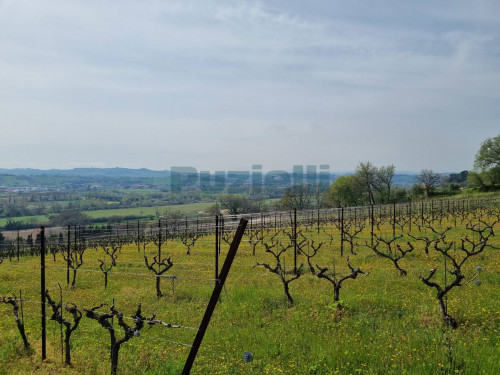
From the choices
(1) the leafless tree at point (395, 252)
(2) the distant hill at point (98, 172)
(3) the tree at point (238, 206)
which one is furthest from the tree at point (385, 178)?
(2) the distant hill at point (98, 172)

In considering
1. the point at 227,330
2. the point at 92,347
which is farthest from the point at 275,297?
the point at 92,347

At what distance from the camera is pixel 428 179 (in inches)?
2525

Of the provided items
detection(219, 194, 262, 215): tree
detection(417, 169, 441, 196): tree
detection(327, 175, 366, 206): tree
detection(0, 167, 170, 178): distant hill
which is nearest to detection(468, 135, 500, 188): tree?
detection(417, 169, 441, 196): tree

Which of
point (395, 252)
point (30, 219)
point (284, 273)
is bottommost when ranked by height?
point (30, 219)

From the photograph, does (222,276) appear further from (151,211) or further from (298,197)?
(151,211)

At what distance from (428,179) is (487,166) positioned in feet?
30.4

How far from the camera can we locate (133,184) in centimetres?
14538

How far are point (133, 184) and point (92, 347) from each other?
145558 millimetres

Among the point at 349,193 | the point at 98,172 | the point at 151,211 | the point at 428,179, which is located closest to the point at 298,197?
the point at 349,193

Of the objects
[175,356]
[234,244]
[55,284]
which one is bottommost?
[55,284]

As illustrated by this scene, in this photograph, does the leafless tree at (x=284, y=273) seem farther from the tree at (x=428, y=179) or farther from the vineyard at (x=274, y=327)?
the tree at (x=428, y=179)

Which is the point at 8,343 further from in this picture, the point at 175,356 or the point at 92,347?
the point at 175,356

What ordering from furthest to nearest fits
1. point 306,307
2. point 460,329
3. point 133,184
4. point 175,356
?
point 133,184 < point 306,307 < point 460,329 < point 175,356

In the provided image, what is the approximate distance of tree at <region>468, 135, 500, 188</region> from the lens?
59219mm
